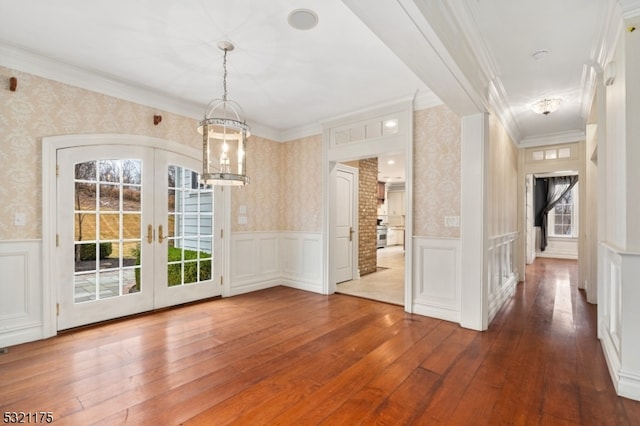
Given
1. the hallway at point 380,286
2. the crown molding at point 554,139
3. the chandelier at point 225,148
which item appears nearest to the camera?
the chandelier at point 225,148

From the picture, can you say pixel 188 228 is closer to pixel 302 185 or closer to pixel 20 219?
pixel 20 219

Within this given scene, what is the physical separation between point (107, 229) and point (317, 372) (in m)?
3.02

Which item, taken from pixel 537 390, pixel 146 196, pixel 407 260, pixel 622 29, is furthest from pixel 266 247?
pixel 622 29

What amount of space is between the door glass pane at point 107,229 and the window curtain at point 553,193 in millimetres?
10861

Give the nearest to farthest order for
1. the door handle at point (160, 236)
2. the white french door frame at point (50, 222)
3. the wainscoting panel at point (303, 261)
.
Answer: the white french door frame at point (50, 222)
the door handle at point (160, 236)
the wainscoting panel at point (303, 261)

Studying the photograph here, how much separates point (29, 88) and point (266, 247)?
3669 mm

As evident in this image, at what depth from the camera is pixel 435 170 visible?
3945 millimetres

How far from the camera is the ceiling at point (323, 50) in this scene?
2.32m

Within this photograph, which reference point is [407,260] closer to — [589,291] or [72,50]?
[589,291]

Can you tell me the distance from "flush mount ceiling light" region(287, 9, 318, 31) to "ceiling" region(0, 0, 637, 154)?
5 centimetres

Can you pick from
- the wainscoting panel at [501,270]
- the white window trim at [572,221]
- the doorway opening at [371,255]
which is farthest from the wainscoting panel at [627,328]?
the white window trim at [572,221]

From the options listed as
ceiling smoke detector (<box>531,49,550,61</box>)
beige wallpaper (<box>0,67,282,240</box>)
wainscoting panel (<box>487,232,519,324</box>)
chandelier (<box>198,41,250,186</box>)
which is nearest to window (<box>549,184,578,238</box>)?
wainscoting panel (<box>487,232,519,324</box>)

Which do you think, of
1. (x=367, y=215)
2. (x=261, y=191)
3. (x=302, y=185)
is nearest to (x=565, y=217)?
(x=367, y=215)

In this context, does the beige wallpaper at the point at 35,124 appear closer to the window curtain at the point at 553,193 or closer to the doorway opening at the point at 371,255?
the doorway opening at the point at 371,255
